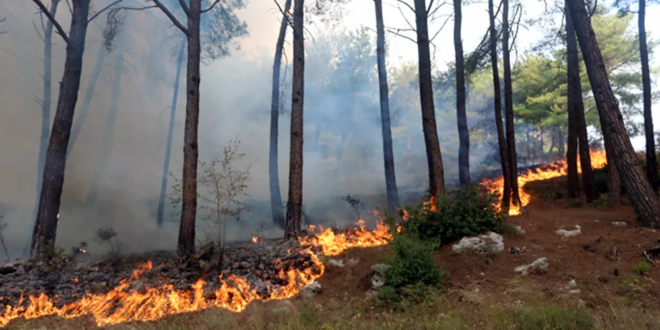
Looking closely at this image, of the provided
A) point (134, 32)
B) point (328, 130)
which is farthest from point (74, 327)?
point (328, 130)

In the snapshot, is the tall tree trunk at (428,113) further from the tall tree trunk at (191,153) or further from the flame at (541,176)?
the flame at (541,176)

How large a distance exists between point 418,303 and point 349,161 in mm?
24055

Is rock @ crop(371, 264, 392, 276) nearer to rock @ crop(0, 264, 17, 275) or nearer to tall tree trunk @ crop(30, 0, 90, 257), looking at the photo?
tall tree trunk @ crop(30, 0, 90, 257)

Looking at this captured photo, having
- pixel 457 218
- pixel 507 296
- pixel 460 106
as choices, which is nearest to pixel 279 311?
pixel 507 296

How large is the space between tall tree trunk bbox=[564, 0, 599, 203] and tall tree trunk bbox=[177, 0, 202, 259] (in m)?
11.7

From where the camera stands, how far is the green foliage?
3764 millimetres

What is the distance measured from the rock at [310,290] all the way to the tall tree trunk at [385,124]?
706cm

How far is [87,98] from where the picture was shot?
675 inches

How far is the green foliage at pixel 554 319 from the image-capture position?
3.76m

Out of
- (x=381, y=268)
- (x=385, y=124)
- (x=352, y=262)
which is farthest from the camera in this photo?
(x=385, y=124)

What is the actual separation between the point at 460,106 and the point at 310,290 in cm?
973

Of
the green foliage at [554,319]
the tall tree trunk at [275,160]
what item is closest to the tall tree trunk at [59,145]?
the tall tree trunk at [275,160]

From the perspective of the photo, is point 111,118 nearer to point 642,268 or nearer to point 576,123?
point 576,123

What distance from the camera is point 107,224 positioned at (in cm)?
1423
